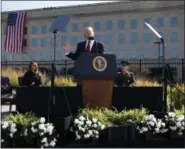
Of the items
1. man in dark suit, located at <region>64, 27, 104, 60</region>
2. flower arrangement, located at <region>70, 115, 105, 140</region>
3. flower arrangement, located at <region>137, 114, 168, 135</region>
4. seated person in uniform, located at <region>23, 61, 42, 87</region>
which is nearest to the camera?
flower arrangement, located at <region>70, 115, 105, 140</region>

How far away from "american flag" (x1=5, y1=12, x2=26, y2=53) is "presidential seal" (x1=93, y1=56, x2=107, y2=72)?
235 centimetres

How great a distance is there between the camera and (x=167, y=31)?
78812 mm

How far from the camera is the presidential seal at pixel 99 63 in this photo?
7652 mm

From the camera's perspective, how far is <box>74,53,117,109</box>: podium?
25.1 feet

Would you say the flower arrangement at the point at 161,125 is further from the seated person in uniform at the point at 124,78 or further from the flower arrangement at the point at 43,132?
the seated person in uniform at the point at 124,78

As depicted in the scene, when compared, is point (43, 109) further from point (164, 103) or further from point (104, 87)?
point (164, 103)

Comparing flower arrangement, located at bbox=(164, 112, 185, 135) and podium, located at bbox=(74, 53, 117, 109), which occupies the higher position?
podium, located at bbox=(74, 53, 117, 109)

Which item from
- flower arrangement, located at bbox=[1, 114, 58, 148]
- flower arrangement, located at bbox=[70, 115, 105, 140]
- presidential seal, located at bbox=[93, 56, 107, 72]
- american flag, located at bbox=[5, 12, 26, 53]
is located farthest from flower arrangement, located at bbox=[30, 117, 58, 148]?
american flag, located at bbox=[5, 12, 26, 53]

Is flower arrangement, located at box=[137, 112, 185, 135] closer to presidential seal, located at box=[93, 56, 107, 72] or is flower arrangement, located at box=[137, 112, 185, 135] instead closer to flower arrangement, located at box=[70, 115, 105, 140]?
flower arrangement, located at box=[70, 115, 105, 140]

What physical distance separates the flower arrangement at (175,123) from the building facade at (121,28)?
68.8 metres

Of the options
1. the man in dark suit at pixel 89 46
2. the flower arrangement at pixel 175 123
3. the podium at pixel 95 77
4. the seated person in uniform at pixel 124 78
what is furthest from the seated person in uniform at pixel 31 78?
the flower arrangement at pixel 175 123

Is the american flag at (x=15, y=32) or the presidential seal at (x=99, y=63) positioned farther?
the american flag at (x=15, y=32)

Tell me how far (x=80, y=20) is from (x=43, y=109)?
253 ft

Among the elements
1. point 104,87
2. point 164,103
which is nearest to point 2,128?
point 104,87
